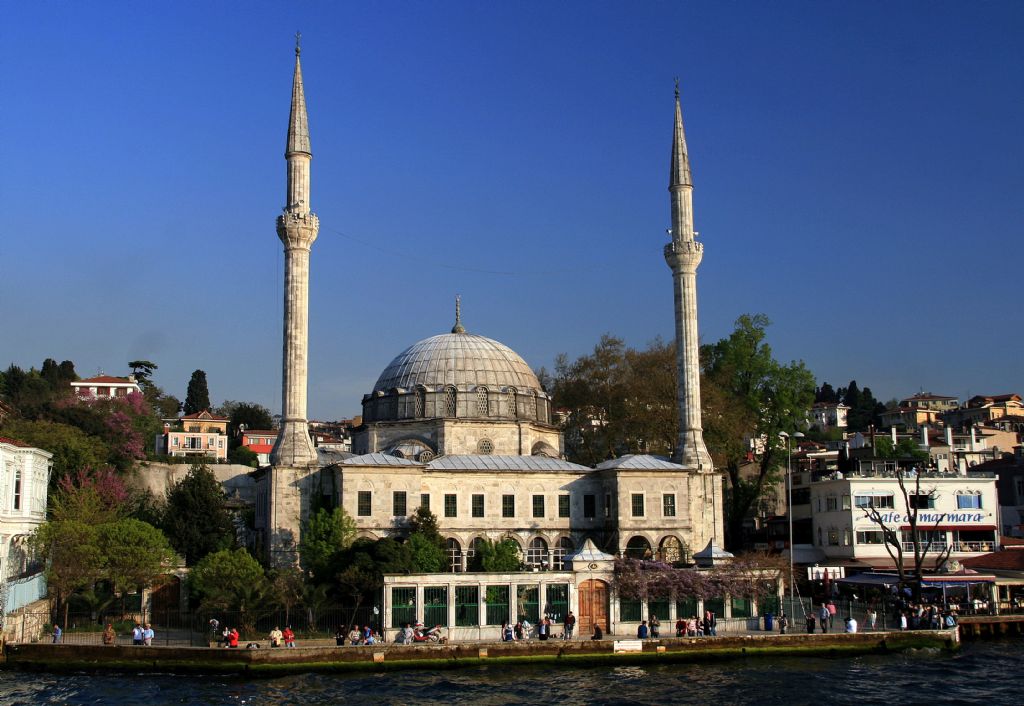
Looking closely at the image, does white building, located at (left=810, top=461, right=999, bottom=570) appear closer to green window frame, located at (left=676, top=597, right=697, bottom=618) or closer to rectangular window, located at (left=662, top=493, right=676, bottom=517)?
rectangular window, located at (left=662, top=493, right=676, bottom=517)

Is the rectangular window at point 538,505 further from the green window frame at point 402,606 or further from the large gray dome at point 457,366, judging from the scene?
the green window frame at point 402,606

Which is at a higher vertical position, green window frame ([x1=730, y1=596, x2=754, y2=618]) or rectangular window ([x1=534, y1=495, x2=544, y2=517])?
rectangular window ([x1=534, y1=495, x2=544, y2=517])

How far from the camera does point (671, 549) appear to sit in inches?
1487

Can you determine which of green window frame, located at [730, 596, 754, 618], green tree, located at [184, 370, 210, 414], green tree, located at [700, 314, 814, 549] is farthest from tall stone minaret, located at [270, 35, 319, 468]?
green tree, located at [184, 370, 210, 414]

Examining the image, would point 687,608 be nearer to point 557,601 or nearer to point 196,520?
point 557,601

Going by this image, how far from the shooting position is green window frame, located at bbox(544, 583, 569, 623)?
31.2 meters

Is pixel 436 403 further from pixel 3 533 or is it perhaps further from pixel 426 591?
pixel 3 533

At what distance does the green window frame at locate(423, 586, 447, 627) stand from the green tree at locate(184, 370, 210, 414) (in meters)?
55.6

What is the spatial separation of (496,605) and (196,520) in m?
11.9

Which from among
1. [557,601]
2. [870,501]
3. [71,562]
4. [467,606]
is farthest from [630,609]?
[870,501]

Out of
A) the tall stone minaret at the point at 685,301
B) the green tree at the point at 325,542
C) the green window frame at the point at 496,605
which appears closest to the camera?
the green window frame at the point at 496,605

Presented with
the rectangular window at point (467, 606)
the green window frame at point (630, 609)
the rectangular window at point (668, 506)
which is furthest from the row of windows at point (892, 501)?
the rectangular window at point (467, 606)

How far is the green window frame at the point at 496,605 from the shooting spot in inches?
1205

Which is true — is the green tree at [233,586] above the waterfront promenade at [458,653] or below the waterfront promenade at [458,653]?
above
